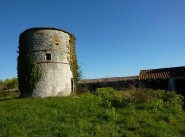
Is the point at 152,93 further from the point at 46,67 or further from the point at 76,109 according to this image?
the point at 46,67

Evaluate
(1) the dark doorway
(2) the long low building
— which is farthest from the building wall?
(1) the dark doorway

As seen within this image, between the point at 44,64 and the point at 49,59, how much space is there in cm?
75

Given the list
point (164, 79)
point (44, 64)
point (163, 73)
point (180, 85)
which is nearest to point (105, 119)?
point (44, 64)

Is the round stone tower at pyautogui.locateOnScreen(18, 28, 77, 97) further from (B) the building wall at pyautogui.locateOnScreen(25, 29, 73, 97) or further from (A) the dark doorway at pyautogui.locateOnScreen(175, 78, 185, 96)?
(A) the dark doorway at pyautogui.locateOnScreen(175, 78, 185, 96)

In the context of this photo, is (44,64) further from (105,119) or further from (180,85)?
(180,85)

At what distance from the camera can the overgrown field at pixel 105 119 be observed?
509 inches

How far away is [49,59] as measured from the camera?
1043 inches

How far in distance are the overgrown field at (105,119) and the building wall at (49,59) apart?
4.91 metres

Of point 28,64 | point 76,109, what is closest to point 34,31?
point 28,64

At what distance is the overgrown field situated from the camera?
509 inches

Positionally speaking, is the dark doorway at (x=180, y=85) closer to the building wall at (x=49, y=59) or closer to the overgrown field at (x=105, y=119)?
the overgrown field at (x=105, y=119)

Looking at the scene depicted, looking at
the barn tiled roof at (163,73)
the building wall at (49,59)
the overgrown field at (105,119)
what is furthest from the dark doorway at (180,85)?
→ the building wall at (49,59)

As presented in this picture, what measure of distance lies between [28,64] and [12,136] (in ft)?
49.5

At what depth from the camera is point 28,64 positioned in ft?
87.2
